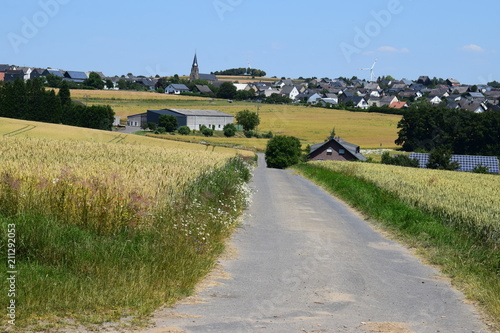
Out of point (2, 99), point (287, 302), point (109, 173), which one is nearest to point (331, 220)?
point (109, 173)

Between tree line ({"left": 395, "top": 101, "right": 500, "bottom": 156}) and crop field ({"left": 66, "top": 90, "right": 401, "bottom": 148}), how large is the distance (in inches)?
193

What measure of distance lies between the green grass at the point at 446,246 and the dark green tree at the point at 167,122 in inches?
3891

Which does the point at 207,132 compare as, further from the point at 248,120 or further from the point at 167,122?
the point at 248,120

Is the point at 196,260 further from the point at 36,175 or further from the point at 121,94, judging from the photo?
the point at 121,94

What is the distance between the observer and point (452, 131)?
108000mm

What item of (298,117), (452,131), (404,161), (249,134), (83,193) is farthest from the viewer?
(298,117)

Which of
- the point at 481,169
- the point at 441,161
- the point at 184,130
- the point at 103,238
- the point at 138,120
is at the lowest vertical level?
the point at 481,169

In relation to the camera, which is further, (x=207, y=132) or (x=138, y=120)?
(x=138, y=120)

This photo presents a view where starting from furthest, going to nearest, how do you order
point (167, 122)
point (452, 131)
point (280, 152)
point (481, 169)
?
point (167, 122) < point (452, 131) < point (481, 169) < point (280, 152)

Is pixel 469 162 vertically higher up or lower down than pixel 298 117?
lower down

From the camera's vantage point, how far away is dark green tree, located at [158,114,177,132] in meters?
121

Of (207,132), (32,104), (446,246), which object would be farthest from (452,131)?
(446,246)

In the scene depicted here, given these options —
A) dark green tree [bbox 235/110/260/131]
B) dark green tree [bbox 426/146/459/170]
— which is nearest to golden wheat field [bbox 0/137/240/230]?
dark green tree [bbox 426/146/459/170]

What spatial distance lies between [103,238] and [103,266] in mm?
1837
